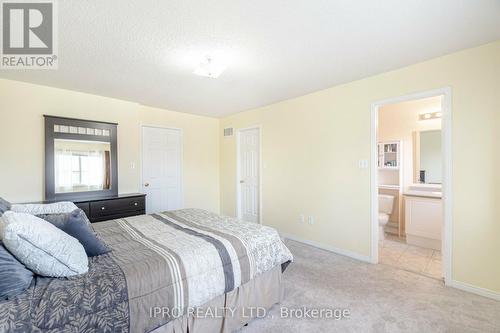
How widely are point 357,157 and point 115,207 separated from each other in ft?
11.6

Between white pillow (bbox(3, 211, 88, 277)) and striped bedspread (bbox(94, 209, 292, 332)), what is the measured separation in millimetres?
250

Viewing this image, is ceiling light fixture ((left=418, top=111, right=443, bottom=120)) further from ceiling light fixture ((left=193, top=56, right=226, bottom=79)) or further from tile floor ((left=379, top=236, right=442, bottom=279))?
ceiling light fixture ((left=193, top=56, right=226, bottom=79))

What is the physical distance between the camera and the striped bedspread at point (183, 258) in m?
1.30

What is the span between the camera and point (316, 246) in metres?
3.54

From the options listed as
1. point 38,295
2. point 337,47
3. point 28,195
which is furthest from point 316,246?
point 28,195

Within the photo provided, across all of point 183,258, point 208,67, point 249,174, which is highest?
point 208,67

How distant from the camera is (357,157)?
122 inches

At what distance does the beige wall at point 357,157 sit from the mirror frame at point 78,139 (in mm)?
2304

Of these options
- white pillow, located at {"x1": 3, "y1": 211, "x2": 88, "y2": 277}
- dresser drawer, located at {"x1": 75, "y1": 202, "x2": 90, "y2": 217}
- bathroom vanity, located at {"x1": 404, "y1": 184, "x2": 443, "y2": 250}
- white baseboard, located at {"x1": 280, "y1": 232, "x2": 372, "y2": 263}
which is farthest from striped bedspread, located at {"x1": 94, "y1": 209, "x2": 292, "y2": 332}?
bathroom vanity, located at {"x1": 404, "y1": 184, "x2": 443, "y2": 250}

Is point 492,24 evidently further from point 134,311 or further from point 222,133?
point 222,133

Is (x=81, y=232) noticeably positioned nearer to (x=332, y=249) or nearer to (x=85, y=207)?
(x=85, y=207)

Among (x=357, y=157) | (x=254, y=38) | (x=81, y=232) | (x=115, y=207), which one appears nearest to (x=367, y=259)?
(x=357, y=157)

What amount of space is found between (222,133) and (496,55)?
4409mm

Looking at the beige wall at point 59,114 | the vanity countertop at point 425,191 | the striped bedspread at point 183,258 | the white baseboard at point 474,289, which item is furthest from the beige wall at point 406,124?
the beige wall at point 59,114
